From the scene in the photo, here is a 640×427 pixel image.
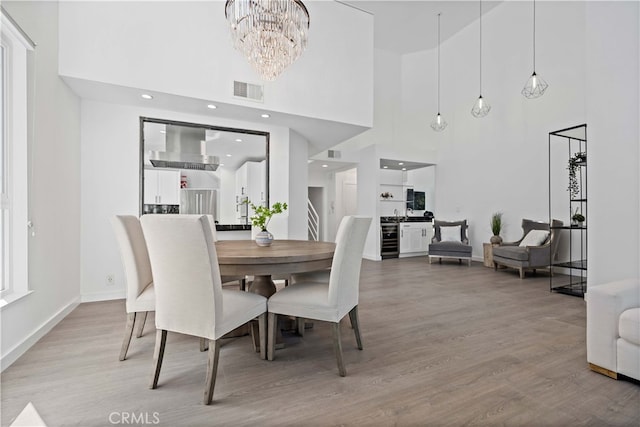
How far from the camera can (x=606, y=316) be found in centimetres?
186

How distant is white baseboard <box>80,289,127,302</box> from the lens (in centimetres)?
342

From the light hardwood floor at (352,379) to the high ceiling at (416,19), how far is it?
5.82 metres

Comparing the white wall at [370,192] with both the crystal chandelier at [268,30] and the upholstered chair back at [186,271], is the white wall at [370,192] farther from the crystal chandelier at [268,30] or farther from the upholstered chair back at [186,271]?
the upholstered chair back at [186,271]

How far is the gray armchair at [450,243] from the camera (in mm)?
6051

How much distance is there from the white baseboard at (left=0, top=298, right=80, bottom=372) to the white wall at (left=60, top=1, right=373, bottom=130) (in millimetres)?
2205

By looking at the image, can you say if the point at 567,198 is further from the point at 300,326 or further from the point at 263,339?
the point at 263,339

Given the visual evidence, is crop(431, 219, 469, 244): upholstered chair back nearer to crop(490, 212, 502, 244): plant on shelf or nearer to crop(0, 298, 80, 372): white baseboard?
crop(490, 212, 502, 244): plant on shelf

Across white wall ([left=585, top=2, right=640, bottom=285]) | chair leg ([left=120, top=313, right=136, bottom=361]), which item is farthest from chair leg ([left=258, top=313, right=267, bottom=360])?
white wall ([left=585, top=2, right=640, bottom=285])

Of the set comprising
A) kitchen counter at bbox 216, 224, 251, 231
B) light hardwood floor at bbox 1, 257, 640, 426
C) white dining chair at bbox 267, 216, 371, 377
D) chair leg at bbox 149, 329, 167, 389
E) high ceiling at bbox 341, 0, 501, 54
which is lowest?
light hardwood floor at bbox 1, 257, 640, 426

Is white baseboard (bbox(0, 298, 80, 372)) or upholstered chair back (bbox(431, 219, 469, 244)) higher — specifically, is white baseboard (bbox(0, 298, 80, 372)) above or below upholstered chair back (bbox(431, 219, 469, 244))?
below

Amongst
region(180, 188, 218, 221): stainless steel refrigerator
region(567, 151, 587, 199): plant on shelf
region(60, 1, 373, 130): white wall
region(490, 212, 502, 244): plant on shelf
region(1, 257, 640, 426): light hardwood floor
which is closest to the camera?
region(1, 257, 640, 426): light hardwood floor

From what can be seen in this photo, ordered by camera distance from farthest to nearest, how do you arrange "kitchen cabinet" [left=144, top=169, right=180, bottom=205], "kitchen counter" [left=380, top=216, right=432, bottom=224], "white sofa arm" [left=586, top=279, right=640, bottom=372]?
1. "kitchen counter" [left=380, top=216, right=432, bottom=224]
2. "kitchen cabinet" [left=144, top=169, right=180, bottom=205]
3. "white sofa arm" [left=586, top=279, right=640, bottom=372]

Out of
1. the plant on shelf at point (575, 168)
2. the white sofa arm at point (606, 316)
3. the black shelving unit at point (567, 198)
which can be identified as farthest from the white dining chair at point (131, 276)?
the black shelving unit at point (567, 198)

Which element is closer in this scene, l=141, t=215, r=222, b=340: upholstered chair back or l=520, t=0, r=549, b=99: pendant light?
l=141, t=215, r=222, b=340: upholstered chair back
